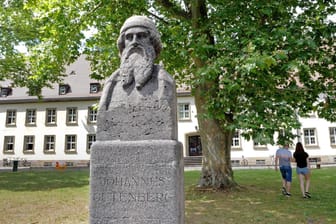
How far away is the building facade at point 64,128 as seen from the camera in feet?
110

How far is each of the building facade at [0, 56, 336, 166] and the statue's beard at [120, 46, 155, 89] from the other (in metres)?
29.2

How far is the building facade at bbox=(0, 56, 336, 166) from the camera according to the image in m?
33.4

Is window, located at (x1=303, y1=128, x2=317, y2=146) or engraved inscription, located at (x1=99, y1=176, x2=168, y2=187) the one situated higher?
window, located at (x1=303, y1=128, x2=317, y2=146)

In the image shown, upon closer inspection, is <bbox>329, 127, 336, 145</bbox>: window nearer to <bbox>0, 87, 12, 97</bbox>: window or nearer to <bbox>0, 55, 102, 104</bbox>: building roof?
<bbox>0, 55, 102, 104</bbox>: building roof

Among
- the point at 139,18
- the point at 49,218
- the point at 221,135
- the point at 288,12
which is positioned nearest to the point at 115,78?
the point at 139,18

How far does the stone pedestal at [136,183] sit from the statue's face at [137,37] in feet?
4.39

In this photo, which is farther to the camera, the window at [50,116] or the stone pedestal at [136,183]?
the window at [50,116]

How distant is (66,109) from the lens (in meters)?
36.3

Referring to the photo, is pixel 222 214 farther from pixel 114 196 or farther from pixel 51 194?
pixel 51 194

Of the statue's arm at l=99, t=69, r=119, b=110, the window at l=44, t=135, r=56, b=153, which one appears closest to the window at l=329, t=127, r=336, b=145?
the window at l=44, t=135, r=56, b=153

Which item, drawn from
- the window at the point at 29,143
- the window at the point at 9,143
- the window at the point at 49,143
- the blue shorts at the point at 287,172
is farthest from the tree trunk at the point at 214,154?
the window at the point at 9,143

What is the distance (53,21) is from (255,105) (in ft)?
25.7

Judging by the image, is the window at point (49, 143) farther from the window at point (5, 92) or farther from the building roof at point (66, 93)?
the window at point (5, 92)

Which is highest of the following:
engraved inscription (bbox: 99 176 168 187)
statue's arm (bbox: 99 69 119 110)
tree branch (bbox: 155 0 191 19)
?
tree branch (bbox: 155 0 191 19)
